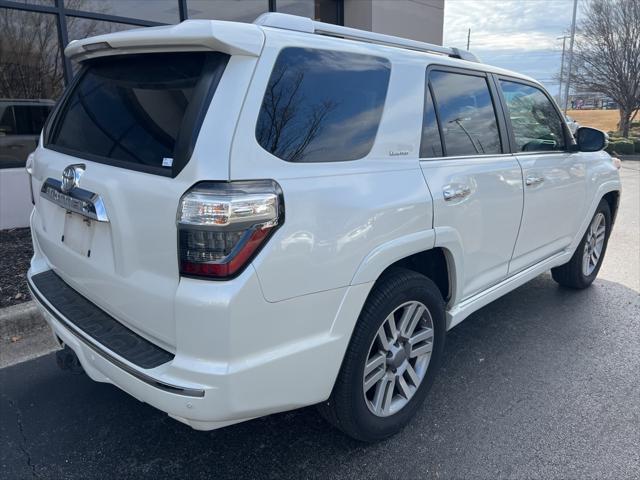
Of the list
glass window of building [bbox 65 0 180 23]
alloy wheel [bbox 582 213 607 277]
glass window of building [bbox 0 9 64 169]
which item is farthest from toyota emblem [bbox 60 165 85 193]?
glass window of building [bbox 65 0 180 23]

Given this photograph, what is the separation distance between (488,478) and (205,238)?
177cm

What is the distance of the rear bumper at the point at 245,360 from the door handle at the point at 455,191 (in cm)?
79

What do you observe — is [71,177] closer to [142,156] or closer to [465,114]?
[142,156]

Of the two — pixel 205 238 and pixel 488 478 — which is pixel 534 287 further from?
pixel 205 238

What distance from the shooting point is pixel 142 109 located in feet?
7.15

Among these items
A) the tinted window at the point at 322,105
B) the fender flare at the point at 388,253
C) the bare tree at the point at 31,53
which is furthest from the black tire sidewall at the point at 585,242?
the bare tree at the point at 31,53

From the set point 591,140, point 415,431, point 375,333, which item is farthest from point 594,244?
point 375,333

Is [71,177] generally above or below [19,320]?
above

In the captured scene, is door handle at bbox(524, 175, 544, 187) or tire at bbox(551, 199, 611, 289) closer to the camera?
door handle at bbox(524, 175, 544, 187)

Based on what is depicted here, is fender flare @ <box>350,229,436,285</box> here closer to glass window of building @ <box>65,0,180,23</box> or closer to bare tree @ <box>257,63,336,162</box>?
bare tree @ <box>257,63,336,162</box>

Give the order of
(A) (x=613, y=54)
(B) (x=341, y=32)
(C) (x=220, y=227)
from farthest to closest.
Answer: (A) (x=613, y=54), (B) (x=341, y=32), (C) (x=220, y=227)

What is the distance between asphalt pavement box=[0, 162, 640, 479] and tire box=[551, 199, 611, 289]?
1032 millimetres

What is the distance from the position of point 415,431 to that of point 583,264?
2843 millimetres

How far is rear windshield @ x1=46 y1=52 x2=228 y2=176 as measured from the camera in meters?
1.92
